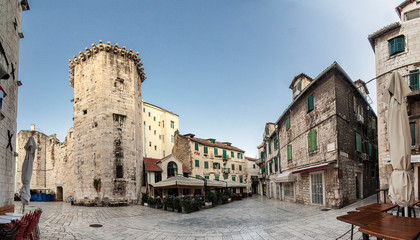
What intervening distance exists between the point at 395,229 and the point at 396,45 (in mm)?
13653

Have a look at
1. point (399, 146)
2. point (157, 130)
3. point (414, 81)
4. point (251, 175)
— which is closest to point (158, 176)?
point (157, 130)

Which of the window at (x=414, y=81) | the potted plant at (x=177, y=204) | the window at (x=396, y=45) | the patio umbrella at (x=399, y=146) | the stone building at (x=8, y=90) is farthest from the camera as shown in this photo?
the potted plant at (x=177, y=204)

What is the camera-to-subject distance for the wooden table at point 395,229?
126 inches

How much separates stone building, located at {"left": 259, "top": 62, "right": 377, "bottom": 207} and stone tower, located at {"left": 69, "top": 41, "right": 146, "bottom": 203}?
13.4m

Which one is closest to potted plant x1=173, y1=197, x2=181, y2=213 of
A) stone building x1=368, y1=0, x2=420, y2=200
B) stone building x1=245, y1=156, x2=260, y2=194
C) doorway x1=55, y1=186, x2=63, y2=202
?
stone building x1=368, y1=0, x2=420, y2=200

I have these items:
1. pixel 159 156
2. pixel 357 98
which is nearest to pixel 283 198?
pixel 357 98

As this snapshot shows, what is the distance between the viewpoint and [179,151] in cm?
3506

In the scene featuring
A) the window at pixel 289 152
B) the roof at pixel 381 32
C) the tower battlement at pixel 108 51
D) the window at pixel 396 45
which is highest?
the tower battlement at pixel 108 51

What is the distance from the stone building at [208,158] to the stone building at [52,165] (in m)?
13.7

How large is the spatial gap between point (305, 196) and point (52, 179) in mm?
28814

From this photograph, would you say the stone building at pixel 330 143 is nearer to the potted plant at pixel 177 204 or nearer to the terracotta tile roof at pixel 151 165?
the potted plant at pixel 177 204

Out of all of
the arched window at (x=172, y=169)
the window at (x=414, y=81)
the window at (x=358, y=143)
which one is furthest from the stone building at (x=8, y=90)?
the window at (x=358, y=143)

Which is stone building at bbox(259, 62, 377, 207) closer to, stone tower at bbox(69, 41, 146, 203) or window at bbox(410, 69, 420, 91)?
window at bbox(410, 69, 420, 91)

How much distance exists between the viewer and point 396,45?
13453 millimetres
